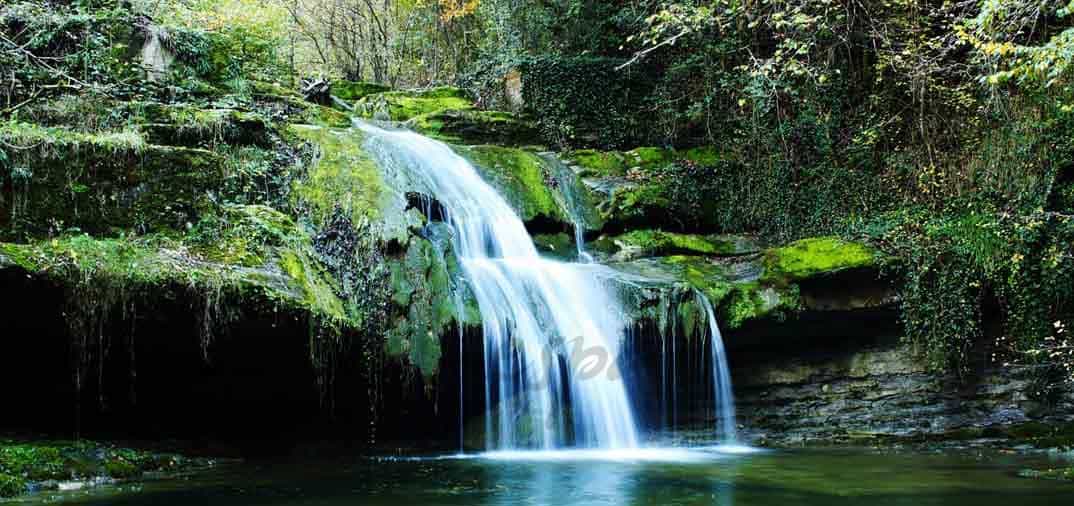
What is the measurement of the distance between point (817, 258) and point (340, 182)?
19.9ft

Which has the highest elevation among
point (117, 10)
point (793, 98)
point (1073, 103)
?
point (117, 10)

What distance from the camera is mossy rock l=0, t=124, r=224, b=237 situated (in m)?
7.51

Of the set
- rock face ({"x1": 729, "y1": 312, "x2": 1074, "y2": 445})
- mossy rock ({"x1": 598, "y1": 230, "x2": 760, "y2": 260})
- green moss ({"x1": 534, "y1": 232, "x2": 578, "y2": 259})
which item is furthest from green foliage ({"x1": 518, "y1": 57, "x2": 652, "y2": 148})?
rock face ({"x1": 729, "y1": 312, "x2": 1074, "y2": 445})

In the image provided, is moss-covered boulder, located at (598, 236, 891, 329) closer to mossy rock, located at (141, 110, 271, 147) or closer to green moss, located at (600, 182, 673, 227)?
green moss, located at (600, 182, 673, 227)

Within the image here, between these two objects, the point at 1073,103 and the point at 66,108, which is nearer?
the point at 66,108

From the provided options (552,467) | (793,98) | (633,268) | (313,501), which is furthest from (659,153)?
(313,501)

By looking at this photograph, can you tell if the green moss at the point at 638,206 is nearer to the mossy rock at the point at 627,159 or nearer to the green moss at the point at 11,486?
the mossy rock at the point at 627,159

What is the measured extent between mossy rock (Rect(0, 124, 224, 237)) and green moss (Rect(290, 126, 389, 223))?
1.18 metres

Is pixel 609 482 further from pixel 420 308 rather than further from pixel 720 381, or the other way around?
pixel 720 381

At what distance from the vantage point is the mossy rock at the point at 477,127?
49.5ft

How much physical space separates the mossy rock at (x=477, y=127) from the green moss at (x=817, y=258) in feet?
20.7

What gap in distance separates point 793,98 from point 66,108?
1108 cm

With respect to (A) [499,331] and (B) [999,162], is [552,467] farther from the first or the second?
(B) [999,162]

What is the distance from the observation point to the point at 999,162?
1141 cm
